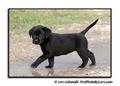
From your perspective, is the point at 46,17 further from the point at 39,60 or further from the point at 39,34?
the point at 39,60

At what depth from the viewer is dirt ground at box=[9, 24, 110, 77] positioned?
16.1ft

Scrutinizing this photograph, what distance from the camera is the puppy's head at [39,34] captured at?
190 inches

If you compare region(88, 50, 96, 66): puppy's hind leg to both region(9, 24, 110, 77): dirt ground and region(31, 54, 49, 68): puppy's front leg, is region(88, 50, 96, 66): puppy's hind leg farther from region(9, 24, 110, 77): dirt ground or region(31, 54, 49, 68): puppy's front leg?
region(31, 54, 49, 68): puppy's front leg

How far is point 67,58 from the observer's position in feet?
16.1

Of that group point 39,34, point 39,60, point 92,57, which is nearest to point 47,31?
point 39,34

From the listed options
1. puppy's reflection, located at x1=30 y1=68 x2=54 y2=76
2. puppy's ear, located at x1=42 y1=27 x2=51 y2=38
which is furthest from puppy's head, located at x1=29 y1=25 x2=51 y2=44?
puppy's reflection, located at x1=30 y1=68 x2=54 y2=76

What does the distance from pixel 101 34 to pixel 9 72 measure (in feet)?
1.98

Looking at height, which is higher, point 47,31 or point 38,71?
point 47,31

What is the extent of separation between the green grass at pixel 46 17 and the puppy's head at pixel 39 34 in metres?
0.06

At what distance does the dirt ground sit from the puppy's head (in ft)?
0.23

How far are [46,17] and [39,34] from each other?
0.46 feet
